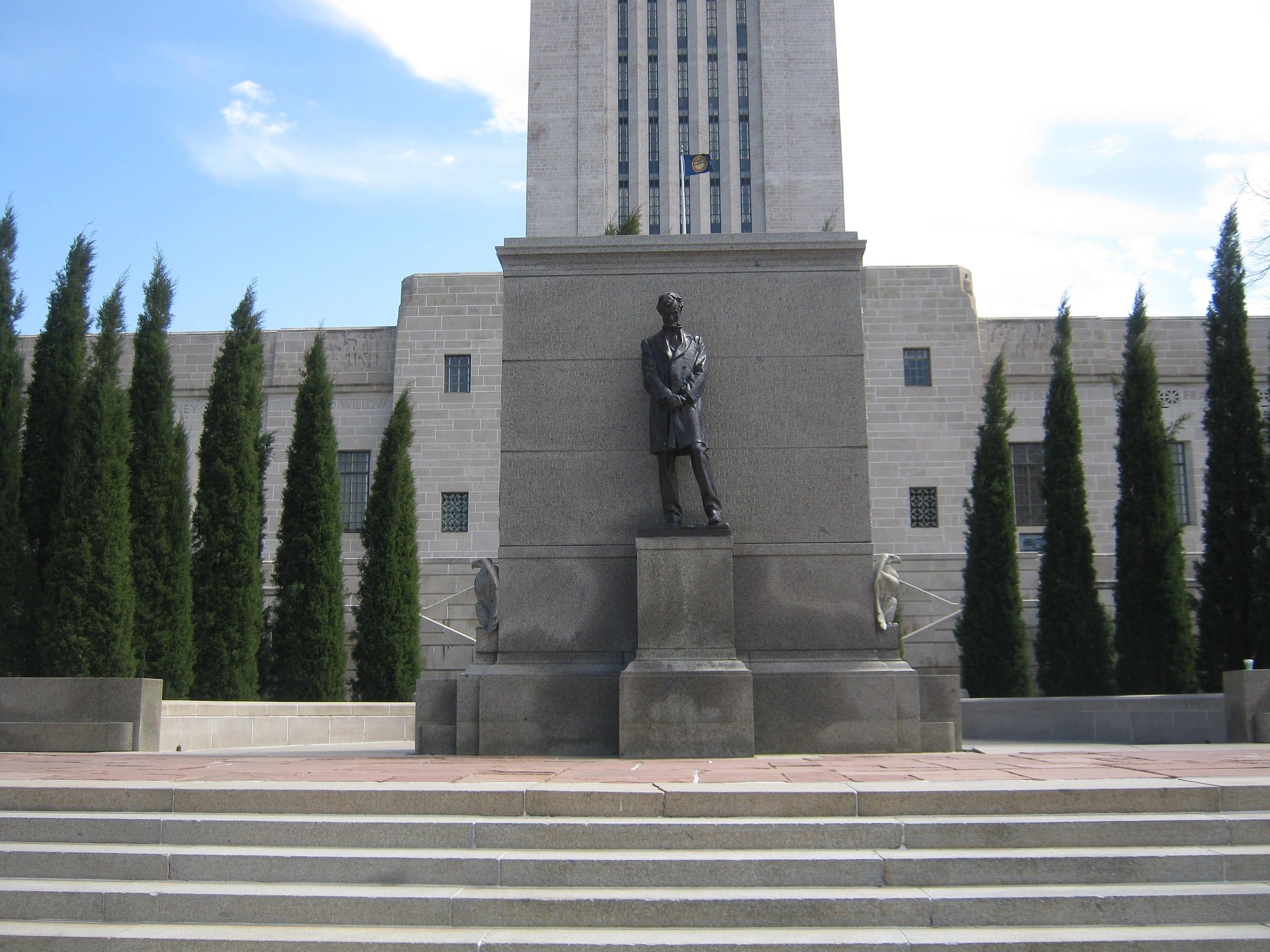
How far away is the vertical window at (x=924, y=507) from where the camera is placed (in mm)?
27406

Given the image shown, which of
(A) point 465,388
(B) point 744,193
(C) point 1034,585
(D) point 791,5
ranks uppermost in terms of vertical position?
(D) point 791,5

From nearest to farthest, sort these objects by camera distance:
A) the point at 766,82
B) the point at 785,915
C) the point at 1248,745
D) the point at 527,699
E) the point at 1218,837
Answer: the point at 785,915 → the point at 1218,837 → the point at 527,699 → the point at 1248,745 → the point at 766,82

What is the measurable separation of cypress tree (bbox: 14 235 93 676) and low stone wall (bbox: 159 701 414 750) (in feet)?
9.23

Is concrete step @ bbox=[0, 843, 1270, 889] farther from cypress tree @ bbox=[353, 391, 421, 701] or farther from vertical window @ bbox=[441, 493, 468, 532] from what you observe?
vertical window @ bbox=[441, 493, 468, 532]

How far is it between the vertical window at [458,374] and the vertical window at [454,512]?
8.93ft

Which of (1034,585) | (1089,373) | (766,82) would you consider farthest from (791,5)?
(1034,585)

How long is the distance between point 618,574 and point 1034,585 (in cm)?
1707

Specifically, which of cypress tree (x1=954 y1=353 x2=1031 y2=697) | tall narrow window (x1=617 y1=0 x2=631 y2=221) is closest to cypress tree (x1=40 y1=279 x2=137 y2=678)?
cypress tree (x1=954 y1=353 x2=1031 y2=697)

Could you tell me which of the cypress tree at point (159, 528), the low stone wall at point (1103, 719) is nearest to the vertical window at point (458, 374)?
the cypress tree at point (159, 528)

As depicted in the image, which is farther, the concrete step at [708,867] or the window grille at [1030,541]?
the window grille at [1030,541]

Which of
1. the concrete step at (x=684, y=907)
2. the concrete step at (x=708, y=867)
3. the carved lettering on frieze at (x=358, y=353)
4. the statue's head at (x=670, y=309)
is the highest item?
the carved lettering on frieze at (x=358, y=353)

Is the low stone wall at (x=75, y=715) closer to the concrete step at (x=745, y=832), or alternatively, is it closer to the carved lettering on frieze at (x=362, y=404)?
the concrete step at (x=745, y=832)

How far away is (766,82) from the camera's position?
152 ft

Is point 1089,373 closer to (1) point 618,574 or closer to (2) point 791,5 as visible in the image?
(1) point 618,574
